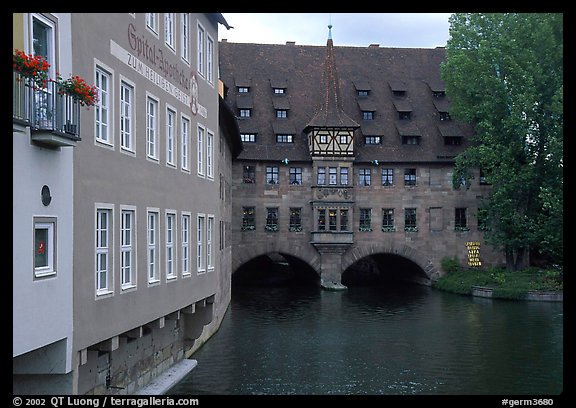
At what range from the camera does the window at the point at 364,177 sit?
42438 mm

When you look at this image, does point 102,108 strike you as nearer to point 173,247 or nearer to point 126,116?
point 126,116

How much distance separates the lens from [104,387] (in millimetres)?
12938

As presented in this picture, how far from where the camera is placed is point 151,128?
14.3 meters

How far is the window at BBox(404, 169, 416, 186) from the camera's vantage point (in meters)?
42.9

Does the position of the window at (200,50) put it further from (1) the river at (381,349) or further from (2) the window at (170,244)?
(1) the river at (381,349)

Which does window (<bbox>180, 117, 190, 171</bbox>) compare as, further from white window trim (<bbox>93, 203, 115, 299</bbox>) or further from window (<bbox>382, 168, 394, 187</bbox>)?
window (<bbox>382, 168, 394, 187</bbox>)

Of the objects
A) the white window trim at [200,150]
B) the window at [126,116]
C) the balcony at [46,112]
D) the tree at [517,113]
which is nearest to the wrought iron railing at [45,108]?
the balcony at [46,112]

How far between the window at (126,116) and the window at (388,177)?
3066cm

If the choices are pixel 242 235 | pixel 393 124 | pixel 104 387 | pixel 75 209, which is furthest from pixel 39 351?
pixel 393 124

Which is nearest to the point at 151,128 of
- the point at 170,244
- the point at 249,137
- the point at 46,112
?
the point at 170,244

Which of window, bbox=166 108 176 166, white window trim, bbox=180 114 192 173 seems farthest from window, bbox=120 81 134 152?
white window trim, bbox=180 114 192 173
